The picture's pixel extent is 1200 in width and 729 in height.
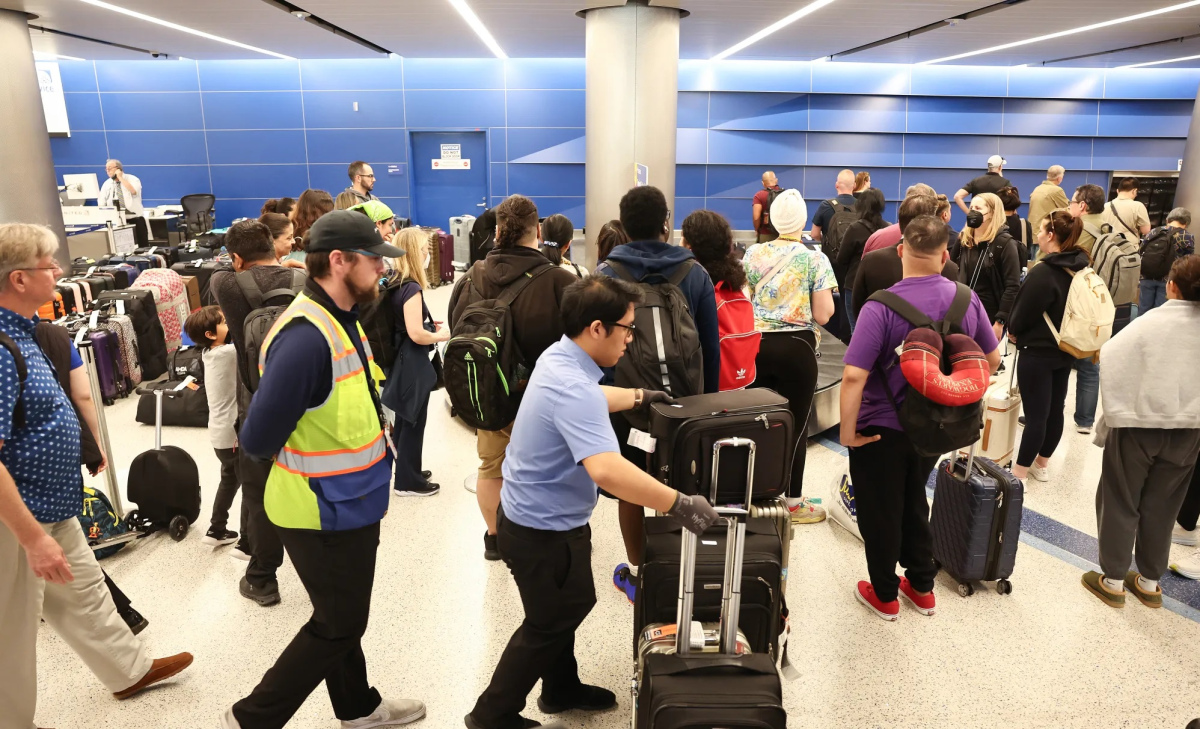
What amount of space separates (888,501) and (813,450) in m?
2.16

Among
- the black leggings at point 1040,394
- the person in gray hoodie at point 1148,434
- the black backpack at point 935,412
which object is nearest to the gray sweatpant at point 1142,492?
the person in gray hoodie at point 1148,434

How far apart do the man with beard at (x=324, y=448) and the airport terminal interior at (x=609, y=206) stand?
0.15 feet

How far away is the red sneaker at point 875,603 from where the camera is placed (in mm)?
3150

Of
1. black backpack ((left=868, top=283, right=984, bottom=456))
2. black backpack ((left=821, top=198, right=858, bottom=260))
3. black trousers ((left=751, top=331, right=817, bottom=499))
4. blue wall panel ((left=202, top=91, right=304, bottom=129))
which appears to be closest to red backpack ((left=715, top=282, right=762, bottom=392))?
black trousers ((left=751, top=331, right=817, bottom=499))

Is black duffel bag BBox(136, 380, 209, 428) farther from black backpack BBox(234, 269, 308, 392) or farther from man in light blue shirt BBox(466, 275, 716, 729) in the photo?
man in light blue shirt BBox(466, 275, 716, 729)

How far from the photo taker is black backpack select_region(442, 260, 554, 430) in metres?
2.92

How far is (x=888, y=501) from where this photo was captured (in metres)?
2.97

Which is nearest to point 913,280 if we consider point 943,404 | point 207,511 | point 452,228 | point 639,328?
point 943,404

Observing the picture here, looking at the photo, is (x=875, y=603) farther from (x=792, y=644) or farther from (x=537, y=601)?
(x=537, y=601)

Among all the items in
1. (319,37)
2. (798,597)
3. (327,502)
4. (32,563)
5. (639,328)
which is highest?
(319,37)

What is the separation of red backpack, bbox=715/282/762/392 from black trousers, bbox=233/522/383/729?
5.35 feet

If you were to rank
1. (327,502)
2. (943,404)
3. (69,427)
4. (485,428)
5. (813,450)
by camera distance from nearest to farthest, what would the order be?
(327,502) < (69,427) < (943,404) < (485,428) < (813,450)

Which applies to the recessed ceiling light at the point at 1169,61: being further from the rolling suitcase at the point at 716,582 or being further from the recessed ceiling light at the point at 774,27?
the rolling suitcase at the point at 716,582

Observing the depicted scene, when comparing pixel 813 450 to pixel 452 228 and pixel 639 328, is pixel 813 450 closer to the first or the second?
pixel 639 328
